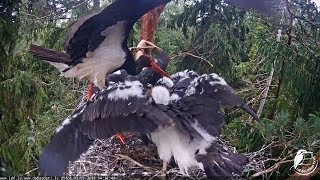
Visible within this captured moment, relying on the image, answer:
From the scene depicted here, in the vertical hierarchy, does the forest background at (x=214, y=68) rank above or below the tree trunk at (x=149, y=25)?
below

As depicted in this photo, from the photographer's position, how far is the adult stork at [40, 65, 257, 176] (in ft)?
5.80

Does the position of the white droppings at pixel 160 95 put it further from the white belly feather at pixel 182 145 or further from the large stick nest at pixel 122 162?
the large stick nest at pixel 122 162

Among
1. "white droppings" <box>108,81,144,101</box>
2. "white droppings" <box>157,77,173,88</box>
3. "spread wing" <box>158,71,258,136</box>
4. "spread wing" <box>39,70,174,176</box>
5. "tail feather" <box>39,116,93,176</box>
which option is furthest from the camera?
"white droppings" <box>157,77,173,88</box>

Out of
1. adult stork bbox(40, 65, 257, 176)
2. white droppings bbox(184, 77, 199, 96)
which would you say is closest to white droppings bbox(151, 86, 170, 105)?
adult stork bbox(40, 65, 257, 176)

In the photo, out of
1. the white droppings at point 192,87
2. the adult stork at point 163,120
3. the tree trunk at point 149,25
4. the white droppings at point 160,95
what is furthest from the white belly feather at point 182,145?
the tree trunk at point 149,25

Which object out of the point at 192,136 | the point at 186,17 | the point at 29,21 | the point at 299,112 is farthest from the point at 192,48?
the point at 192,136

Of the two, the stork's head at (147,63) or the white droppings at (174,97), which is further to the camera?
the stork's head at (147,63)

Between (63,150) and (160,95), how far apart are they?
1.66 feet

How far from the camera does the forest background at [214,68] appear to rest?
2543 millimetres

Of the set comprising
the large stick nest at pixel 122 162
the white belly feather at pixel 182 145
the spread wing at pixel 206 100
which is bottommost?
the large stick nest at pixel 122 162

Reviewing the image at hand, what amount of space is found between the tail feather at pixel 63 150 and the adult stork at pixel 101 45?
0.40 m

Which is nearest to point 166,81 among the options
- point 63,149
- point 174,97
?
point 174,97

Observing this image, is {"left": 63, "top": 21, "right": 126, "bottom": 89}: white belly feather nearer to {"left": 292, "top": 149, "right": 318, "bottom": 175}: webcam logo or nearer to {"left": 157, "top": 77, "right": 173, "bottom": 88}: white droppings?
{"left": 157, "top": 77, "right": 173, "bottom": 88}: white droppings

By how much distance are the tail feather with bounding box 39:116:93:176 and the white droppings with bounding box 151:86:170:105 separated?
1.15 ft
